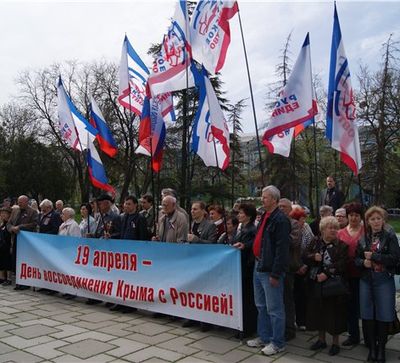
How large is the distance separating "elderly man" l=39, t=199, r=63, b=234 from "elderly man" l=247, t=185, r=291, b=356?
555cm

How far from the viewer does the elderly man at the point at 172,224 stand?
6.72 meters

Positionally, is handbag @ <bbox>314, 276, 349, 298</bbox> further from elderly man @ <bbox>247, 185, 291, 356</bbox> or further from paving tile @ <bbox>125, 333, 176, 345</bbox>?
paving tile @ <bbox>125, 333, 176, 345</bbox>

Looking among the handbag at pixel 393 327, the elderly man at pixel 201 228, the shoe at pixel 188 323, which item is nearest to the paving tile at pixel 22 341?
the shoe at pixel 188 323

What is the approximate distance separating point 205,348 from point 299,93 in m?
3.94

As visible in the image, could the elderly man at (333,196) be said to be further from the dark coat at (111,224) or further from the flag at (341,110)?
the dark coat at (111,224)

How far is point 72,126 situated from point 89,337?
4714 millimetres

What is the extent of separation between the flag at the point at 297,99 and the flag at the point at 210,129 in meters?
0.77

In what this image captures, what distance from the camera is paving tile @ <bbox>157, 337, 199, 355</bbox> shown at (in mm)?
5105

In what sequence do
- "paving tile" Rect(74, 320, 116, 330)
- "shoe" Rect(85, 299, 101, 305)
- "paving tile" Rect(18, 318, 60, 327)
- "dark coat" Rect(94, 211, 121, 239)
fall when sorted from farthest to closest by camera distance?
"dark coat" Rect(94, 211, 121, 239) → "shoe" Rect(85, 299, 101, 305) → "paving tile" Rect(18, 318, 60, 327) → "paving tile" Rect(74, 320, 116, 330)

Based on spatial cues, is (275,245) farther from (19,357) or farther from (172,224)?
(19,357)

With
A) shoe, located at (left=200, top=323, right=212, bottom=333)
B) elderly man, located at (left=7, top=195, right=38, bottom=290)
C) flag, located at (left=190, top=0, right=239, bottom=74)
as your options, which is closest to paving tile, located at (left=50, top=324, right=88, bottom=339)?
shoe, located at (left=200, top=323, right=212, bottom=333)

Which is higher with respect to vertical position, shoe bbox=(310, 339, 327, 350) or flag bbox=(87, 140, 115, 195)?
flag bbox=(87, 140, 115, 195)

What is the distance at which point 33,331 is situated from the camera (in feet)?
19.4

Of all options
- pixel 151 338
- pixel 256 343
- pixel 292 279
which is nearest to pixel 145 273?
pixel 151 338
